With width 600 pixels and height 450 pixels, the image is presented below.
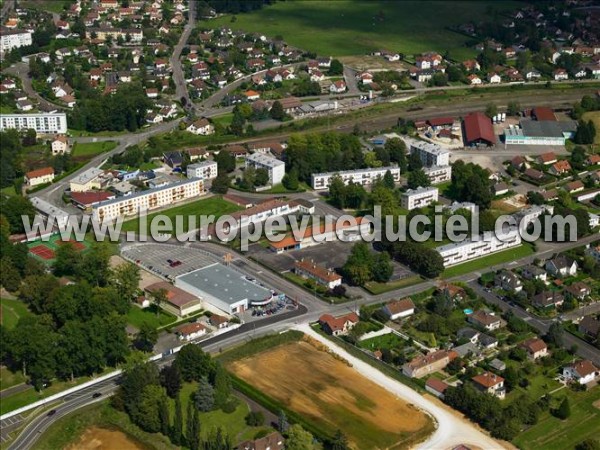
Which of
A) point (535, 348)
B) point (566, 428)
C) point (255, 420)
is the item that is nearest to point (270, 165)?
point (535, 348)

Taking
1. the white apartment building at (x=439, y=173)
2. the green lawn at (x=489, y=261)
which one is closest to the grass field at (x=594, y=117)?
the white apartment building at (x=439, y=173)

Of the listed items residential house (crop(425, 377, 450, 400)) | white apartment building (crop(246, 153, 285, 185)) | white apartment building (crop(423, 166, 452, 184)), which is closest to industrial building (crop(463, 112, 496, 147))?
white apartment building (crop(423, 166, 452, 184))

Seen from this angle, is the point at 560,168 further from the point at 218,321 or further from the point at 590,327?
the point at 218,321

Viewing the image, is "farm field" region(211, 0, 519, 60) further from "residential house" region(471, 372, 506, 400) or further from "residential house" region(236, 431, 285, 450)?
"residential house" region(236, 431, 285, 450)

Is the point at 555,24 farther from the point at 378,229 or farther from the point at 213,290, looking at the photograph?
the point at 213,290

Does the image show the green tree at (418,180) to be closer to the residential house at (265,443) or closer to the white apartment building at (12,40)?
the residential house at (265,443)

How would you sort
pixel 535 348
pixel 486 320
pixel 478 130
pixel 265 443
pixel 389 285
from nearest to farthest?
pixel 265 443
pixel 535 348
pixel 486 320
pixel 389 285
pixel 478 130
